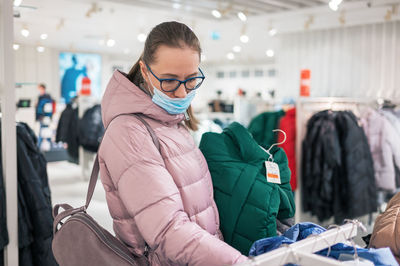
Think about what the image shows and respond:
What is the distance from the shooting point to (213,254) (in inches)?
45.5

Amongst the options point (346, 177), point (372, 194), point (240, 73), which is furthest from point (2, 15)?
point (240, 73)

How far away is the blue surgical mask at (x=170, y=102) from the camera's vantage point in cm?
136

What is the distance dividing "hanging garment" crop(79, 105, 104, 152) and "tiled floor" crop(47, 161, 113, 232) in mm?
696

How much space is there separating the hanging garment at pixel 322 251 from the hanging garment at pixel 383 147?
3321 millimetres

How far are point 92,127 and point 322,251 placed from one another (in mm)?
6253

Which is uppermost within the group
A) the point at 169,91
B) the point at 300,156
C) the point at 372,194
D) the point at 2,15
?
the point at 2,15

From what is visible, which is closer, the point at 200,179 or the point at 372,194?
the point at 200,179

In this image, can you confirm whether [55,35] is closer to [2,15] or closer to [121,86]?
[2,15]

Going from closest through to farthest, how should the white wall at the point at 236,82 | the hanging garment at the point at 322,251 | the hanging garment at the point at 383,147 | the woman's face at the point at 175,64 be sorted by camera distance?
the hanging garment at the point at 322,251, the woman's face at the point at 175,64, the hanging garment at the point at 383,147, the white wall at the point at 236,82

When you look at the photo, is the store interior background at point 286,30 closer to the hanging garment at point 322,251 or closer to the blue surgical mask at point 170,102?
the blue surgical mask at point 170,102

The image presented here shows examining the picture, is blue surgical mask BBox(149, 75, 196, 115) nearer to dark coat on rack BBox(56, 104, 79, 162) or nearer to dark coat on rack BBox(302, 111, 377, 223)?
dark coat on rack BBox(302, 111, 377, 223)

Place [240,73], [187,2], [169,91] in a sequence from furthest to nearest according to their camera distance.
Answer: [240,73] → [187,2] → [169,91]

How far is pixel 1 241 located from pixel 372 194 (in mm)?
3392

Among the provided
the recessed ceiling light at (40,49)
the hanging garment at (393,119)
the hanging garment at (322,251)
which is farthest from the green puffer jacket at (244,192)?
the recessed ceiling light at (40,49)
